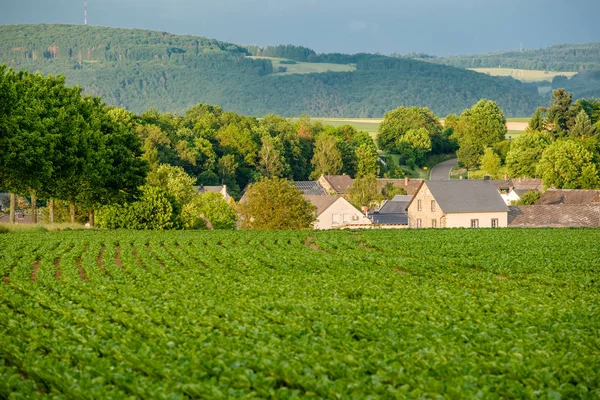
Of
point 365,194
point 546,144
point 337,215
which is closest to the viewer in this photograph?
point 337,215

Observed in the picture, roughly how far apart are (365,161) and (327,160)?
7.42 metres

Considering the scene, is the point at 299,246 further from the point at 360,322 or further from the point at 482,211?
the point at 482,211

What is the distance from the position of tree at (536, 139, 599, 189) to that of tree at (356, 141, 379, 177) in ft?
126

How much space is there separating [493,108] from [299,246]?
161704mm

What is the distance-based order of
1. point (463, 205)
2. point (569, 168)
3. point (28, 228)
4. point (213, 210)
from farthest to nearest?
Result: point (569, 168) < point (213, 210) < point (463, 205) < point (28, 228)

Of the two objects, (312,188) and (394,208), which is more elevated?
(312,188)

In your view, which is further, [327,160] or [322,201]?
[327,160]

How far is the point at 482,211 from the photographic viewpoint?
76.3 meters

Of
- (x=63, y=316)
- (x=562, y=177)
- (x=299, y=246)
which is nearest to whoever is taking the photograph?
(x=63, y=316)

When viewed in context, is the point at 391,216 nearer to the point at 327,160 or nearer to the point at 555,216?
the point at 555,216

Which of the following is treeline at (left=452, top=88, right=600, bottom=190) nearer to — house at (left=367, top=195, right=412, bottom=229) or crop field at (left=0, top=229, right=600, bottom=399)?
house at (left=367, top=195, right=412, bottom=229)

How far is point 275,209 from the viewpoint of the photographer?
70062 mm

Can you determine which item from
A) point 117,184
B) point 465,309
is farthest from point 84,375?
point 117,184

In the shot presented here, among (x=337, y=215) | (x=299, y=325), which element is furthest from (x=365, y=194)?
(x=299, y=325)
